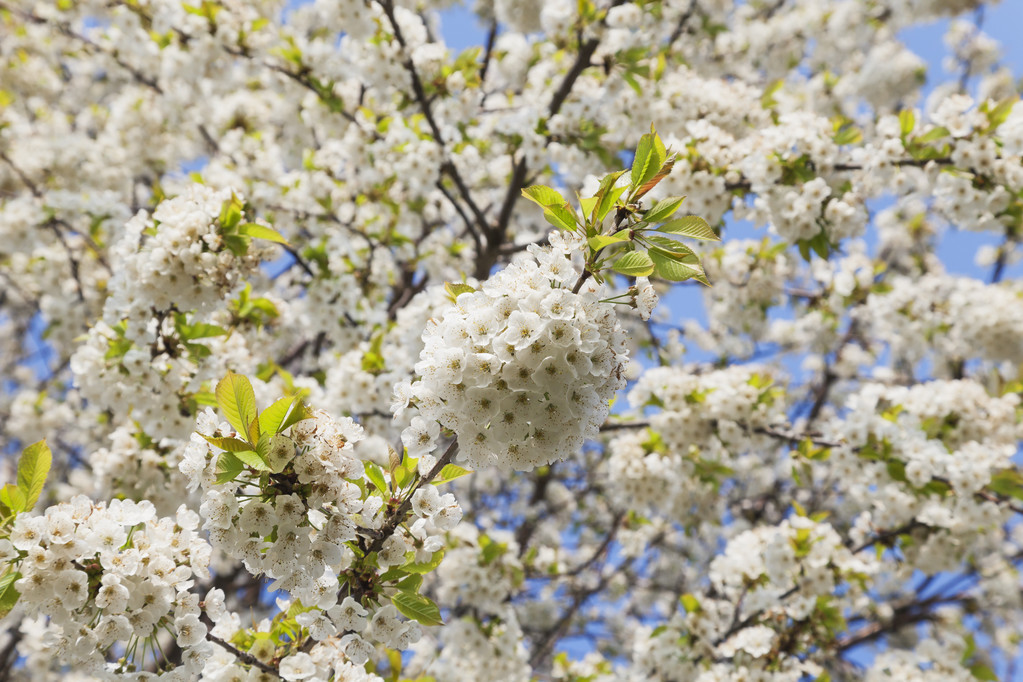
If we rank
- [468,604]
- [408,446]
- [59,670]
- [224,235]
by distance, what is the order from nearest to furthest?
[408,446] → [224,235] → [468,604] → [59,670]

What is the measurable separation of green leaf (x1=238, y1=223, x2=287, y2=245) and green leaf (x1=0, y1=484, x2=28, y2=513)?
4.90 ft

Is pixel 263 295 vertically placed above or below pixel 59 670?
above

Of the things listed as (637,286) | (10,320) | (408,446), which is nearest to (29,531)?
(408,446)

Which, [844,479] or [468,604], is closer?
[844,479]

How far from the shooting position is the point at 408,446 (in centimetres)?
205

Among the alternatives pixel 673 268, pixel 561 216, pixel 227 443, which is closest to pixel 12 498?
pixel 227 443

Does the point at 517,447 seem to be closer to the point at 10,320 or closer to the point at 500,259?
the point at 500,259

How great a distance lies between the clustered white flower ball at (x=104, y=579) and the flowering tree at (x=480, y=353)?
11 millimetres

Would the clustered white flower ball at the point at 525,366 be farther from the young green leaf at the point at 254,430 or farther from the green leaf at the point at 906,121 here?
the green leaf at the point at 906,121

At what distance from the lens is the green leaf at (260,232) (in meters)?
3.01

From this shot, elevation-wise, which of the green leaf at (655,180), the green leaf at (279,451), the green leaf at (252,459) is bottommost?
the green leaf at (252,459)

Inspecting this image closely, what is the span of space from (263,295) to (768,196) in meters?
3.46

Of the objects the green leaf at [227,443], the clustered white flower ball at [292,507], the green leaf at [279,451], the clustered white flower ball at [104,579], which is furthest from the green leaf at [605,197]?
the clustered white flower ball at [104,579]

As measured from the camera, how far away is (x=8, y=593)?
6.01 ft
